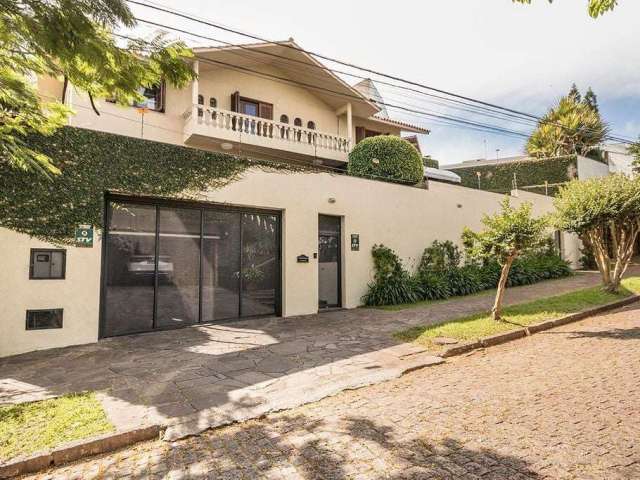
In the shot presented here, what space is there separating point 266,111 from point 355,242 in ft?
25.1

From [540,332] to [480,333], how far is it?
1.57m

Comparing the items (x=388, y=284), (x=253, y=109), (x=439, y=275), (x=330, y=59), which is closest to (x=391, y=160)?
(x=439, y=275)

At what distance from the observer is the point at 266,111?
15344mm

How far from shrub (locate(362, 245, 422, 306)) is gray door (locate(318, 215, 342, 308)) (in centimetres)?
99

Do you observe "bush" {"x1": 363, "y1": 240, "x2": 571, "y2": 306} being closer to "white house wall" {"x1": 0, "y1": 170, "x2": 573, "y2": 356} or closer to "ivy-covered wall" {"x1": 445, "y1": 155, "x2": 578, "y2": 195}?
"white house wall" {"x1": 0, "y1": 170, "x2": 573, "y2": 356}

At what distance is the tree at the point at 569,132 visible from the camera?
2331 centimetres

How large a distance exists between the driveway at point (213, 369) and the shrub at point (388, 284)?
2.51 m

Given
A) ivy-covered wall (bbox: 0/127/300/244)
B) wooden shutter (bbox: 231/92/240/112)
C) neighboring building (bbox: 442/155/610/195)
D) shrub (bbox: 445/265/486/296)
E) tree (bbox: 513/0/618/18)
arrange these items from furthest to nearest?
→ neighboring building (bbox: 442/155/610/195) → wooden shutter (bbox: 231/92/240/112) → shrub (bbox: 445/265/486/296) → ivy-covered wall (bbox: 0/127/300/244) → tree (bbox: 513/0/618/18)

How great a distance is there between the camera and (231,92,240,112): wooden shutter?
47.3ft

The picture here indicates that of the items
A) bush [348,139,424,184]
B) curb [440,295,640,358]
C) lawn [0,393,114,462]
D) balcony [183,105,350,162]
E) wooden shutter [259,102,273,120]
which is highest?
wooden shutter [259,102,273,120]

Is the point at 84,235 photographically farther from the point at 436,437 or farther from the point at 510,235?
the point at 510,235

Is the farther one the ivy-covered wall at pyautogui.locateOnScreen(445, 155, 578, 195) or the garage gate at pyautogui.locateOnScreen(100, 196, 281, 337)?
the ivy-covered wall at pyautogui.locateOnScreen(445, 155, 578, 195)

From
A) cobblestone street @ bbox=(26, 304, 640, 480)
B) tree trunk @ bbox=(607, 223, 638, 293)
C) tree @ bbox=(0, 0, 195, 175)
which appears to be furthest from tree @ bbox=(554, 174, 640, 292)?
tree @ bbox=(0, 0, 195, 175)

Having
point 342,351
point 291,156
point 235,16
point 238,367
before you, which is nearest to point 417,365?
point 342,351
